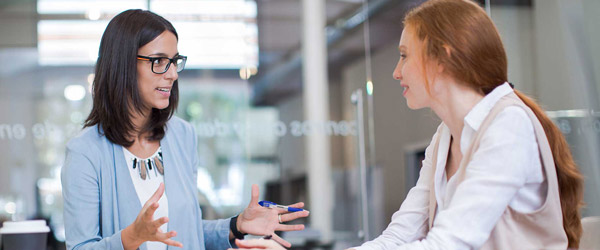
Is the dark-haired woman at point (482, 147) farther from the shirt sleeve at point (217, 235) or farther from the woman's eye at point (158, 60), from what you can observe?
the woman's eye at point (158, 60)

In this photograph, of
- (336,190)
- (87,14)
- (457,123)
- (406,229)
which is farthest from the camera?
(336,190)

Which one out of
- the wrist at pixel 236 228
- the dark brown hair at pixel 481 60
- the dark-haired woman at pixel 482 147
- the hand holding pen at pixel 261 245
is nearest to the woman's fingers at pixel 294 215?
the wrist at pixel 236 228

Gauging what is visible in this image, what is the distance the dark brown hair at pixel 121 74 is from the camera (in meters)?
2.12

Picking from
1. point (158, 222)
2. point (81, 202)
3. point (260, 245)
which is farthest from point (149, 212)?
point (81, 202)

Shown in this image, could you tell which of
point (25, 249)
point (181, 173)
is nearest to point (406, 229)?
point (181, 173)

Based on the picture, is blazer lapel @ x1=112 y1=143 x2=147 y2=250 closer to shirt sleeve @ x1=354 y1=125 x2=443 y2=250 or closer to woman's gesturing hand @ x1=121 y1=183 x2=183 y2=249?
woman's gesturing hand @ x1=121 y1=183 x2=183 y2=249

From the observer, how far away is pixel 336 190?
554 cm

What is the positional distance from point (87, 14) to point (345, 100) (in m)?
2.20

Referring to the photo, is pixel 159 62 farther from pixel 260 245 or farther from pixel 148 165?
pixel 260 245

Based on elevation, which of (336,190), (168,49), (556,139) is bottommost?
(336,190)

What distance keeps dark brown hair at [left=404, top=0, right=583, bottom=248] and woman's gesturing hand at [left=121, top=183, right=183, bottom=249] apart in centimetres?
80

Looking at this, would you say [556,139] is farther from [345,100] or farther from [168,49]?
[345,100]

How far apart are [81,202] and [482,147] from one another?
1229mm

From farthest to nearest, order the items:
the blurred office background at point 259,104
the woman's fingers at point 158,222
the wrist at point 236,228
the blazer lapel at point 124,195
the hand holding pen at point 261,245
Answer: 1. the blurred office background at point 259,104
2. the wrist at point 236,228
3. the blazer lapel at point 124,195
4. the woman's fingers at point 158,222
5. the hand holding pen at point 261,245
